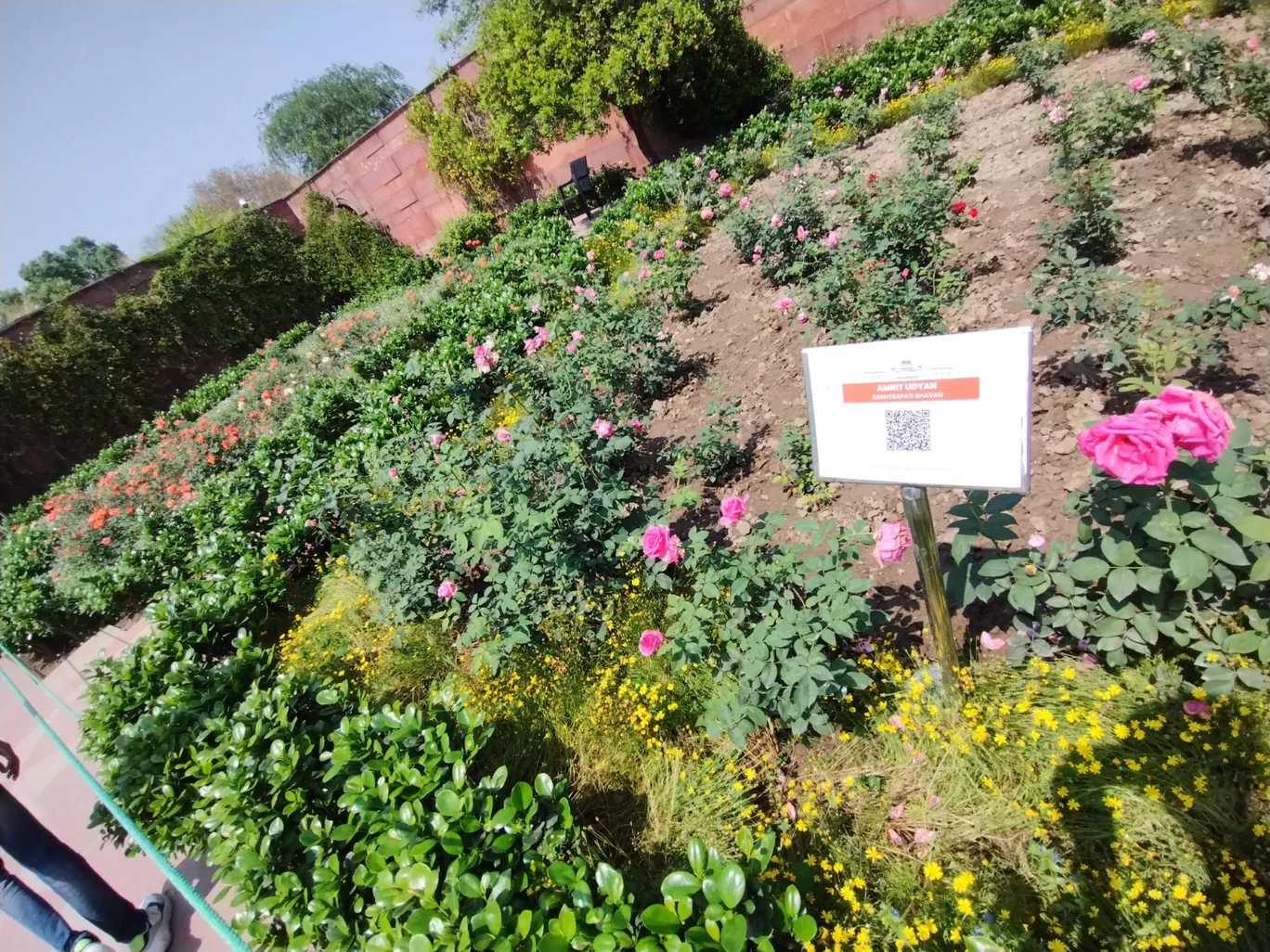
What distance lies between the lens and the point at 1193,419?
1.13 metres

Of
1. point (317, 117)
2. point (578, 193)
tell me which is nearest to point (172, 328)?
point (578, 193)

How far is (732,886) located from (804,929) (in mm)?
153

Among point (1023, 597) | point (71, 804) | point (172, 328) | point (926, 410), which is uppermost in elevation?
point (172, 328)

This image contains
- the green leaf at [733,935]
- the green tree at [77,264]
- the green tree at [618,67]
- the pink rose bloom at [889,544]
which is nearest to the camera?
the green leaf at [733,935]

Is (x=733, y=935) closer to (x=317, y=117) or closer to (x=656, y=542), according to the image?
(x=656, y=542)

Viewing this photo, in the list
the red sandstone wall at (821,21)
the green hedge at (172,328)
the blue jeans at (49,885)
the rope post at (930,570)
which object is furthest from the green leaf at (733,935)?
the green hedge at (172,328)

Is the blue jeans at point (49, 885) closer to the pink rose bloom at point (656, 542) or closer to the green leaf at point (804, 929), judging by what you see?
the pink rose bloom at point (656, 542)

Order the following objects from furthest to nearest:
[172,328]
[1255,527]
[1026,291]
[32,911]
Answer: [172,328] → [1026,291] → [32,911] → [1255,527]

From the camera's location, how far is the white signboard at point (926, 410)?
3.85 feet

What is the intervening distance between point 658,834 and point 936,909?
821 mm

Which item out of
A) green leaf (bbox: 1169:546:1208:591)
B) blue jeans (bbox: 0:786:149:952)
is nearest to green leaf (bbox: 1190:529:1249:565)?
green leaf (bbox: 1169:546:1208:591)

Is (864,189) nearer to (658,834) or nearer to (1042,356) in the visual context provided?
(1042,356)

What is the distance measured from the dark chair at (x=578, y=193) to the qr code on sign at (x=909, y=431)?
9.95m

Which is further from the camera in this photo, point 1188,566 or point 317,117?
point 317,117
